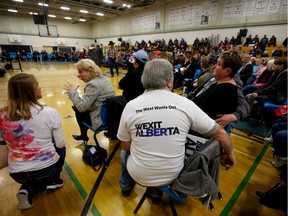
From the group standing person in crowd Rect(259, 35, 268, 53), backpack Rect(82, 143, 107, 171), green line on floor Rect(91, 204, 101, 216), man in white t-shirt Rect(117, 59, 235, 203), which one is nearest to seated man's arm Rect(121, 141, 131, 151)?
man in white t-shirt Rect(117, 59, 235, 203)

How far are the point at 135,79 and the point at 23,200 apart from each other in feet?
5.89

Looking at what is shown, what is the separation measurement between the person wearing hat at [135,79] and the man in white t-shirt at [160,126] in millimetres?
1278

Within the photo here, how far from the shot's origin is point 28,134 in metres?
1.24

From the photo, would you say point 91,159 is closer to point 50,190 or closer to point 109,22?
point 50,190

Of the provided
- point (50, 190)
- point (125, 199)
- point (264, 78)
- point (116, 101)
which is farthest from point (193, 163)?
point (264, 78)

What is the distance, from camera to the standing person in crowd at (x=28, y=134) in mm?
1203

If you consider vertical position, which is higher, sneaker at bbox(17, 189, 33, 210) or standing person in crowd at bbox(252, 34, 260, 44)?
standing person in crowd at bbox(252, 34, 260, 44)

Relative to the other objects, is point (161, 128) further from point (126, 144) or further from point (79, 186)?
point (79, 186)

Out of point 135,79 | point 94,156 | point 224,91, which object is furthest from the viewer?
point 135,79

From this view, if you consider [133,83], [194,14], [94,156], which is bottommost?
[94,156]

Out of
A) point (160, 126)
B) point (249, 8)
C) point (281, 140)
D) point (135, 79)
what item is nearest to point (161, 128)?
point (160, 126)

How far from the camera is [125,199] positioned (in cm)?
157

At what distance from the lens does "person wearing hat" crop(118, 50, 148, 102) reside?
2.27 meters

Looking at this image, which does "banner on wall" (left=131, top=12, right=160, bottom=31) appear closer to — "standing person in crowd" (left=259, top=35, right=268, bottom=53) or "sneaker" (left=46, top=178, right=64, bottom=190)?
"standing person in crowd" (left=259, top=35, right=268, bottom=53)
